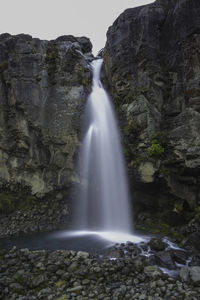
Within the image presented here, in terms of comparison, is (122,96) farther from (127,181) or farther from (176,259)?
(176,259)

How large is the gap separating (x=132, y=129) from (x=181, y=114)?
4273mm

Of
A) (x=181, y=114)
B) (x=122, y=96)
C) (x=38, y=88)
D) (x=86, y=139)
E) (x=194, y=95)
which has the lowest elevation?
(x=86, y=139)

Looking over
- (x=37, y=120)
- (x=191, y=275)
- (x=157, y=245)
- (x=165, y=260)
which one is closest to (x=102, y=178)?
(x=157, y=245)

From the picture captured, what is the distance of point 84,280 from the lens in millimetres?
8258

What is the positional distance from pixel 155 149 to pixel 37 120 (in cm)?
1202

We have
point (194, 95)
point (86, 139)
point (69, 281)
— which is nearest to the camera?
point (69, 281)

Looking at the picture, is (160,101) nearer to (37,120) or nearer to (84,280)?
(37,120)

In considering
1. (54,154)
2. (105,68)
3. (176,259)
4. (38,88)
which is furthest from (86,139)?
(176,259)

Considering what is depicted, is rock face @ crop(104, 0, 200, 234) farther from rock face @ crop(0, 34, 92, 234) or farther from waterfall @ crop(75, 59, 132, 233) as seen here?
rock face @ crop(0, 34, 92, 234)

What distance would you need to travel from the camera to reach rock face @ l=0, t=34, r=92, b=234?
19.7m

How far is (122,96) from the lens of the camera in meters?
19.6

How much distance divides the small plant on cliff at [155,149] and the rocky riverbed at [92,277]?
24.8 ft

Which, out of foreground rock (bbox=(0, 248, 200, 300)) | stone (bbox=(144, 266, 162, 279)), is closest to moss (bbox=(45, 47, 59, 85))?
foreground rock (bbox=(0, 248, 200, 300))

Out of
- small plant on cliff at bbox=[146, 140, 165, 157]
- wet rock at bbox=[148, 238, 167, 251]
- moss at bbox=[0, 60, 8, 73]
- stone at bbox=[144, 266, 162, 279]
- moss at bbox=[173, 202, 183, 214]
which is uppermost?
moss at bbox=[0, 60, 8, 73]
